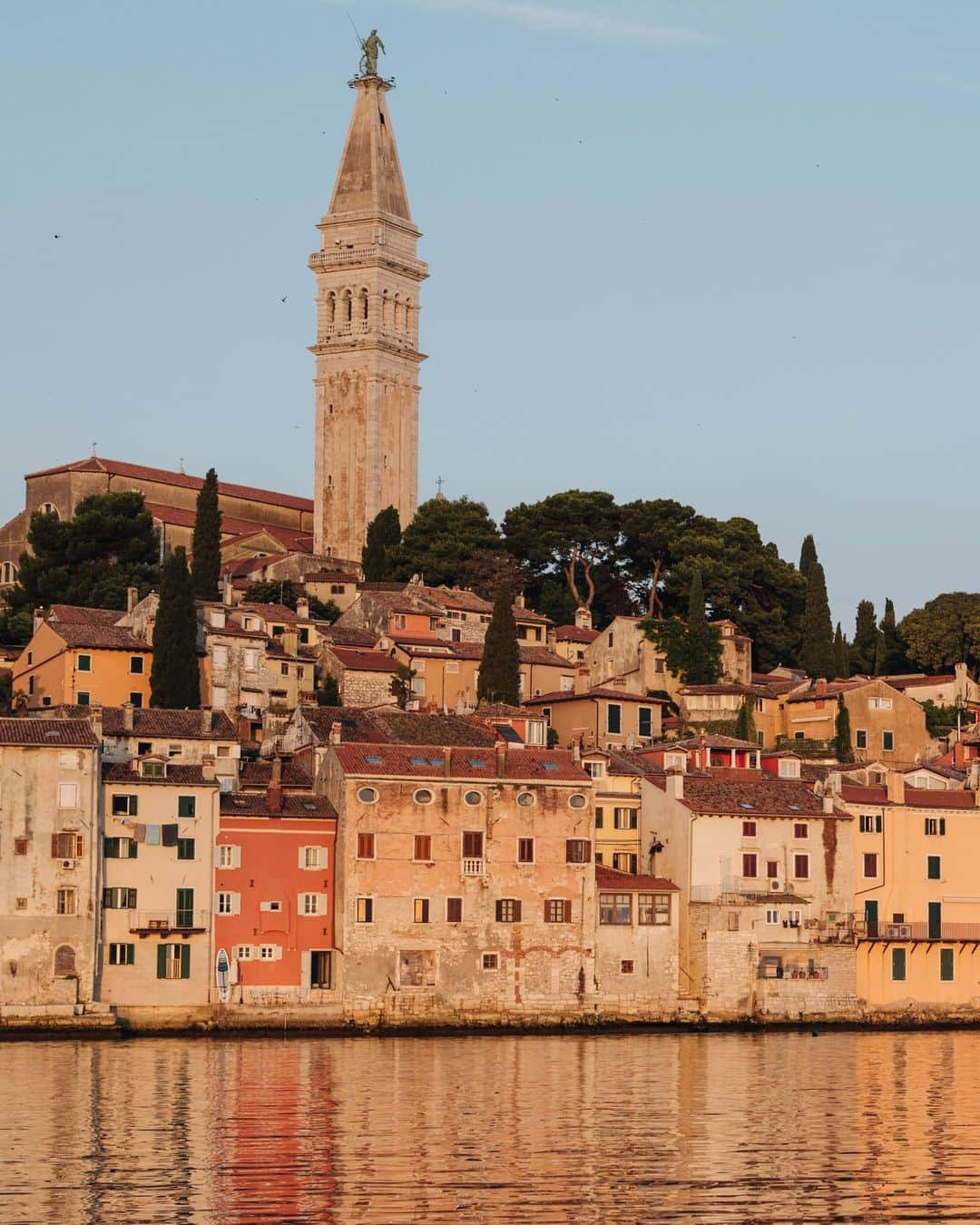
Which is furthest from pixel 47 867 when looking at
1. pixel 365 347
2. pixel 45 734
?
pixel 365 347

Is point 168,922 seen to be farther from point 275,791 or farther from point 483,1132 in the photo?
point 483,1132

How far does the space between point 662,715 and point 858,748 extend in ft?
23.8

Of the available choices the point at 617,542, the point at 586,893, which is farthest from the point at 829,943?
the point at 617,542

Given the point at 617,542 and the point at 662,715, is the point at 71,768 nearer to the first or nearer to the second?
the point at 662,715

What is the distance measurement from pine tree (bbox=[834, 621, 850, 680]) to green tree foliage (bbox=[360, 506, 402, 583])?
18876 mm

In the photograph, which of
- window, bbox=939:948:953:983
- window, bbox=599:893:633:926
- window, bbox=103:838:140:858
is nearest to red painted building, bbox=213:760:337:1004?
window, bbox=103:838:140:858

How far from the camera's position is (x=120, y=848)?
60625mm

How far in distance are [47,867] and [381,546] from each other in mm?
46436

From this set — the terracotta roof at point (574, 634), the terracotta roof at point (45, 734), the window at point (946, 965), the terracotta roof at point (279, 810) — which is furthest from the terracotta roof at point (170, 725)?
the terracotta roof at point (574, 634)

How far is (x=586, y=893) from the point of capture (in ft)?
209

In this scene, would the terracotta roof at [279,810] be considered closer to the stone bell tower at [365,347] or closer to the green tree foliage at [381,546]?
the green tree foliage at [381,546]

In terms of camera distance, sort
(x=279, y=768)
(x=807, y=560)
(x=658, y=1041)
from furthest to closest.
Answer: (x=807, y=560)
(x=279, y=768)
(x=658, y=1041)

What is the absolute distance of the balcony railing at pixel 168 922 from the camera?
59969 mm

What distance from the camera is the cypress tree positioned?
3655 inches
